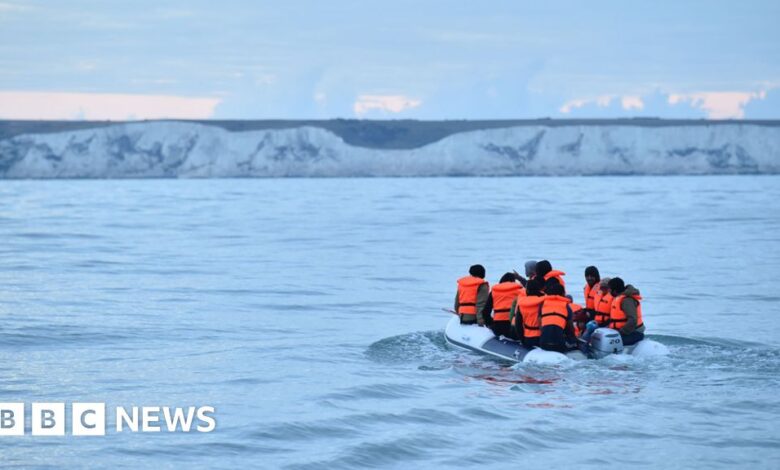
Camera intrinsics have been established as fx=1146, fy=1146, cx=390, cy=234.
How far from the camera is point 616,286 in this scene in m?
17.7

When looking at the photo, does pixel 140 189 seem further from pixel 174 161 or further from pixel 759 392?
pixel 759 392

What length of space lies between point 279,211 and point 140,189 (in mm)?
40096

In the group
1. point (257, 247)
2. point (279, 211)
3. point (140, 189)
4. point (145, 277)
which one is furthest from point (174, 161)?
point (145, 277)

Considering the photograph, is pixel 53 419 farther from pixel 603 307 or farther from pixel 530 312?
pixel 603 307

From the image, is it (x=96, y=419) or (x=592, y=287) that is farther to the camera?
(x=592, y=287)

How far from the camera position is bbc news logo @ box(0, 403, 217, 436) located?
13.7 meters

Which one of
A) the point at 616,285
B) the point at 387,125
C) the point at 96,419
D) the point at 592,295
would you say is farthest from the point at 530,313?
the point at 387,125

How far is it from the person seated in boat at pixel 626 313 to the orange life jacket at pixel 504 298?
1558 mm

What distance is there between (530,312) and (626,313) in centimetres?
157

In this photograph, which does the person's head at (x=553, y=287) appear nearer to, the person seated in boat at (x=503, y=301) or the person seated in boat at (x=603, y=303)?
the person seated in boat at (x=603, y=303)

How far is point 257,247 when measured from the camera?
41.9 m

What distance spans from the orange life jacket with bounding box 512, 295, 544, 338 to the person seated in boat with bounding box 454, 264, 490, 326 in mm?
1666

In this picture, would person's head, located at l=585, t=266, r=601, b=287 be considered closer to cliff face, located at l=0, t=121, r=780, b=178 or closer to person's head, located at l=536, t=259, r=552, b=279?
person's head, located at l=536, t=259, r=552, b=279

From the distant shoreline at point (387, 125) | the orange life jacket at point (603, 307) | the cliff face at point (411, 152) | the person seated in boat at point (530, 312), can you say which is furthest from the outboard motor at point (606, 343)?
the distant shoreline at point (387, 125)
